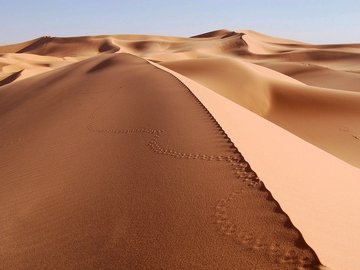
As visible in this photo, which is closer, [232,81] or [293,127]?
[293,127]

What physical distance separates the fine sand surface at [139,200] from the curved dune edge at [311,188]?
0.12 meters

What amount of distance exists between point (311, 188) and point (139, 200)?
1255mm

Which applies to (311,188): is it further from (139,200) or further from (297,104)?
(297,104)

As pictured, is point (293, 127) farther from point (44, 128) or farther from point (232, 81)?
point (44, 128)

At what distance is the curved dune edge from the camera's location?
2175mm

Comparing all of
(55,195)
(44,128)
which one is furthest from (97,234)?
(44,128)

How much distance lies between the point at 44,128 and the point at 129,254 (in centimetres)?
362

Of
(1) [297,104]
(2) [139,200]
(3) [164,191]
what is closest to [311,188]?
(3) [164,191]

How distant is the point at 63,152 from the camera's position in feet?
13.6

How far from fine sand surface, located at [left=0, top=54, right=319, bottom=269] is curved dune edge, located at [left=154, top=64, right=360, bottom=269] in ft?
0.39

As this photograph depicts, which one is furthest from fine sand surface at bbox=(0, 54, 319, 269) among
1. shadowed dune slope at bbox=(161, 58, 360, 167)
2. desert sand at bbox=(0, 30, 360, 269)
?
shadowed dune slope at bbox=(161, 58, 360, 167)

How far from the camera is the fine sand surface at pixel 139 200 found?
6.99 ft

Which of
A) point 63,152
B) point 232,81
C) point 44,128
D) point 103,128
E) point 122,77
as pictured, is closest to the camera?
point 63,152

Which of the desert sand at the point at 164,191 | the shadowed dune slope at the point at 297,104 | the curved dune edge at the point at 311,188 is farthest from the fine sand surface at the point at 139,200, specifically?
the shadowed dune slope at the point at 297,104
